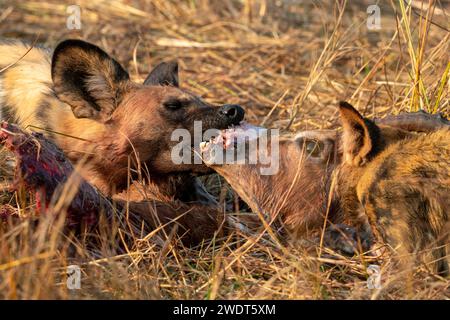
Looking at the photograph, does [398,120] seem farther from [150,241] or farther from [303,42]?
[303,42]

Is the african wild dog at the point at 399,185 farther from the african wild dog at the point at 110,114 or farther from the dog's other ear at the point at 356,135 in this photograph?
the african wild dog at the point at 110,114

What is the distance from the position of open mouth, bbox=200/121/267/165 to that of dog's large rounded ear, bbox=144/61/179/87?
76cm

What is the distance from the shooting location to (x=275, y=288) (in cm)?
375

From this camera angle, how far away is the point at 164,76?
5.30m

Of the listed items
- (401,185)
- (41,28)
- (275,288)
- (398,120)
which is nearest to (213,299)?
(275,288)

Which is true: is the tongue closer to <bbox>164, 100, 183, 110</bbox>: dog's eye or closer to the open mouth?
the open mouth

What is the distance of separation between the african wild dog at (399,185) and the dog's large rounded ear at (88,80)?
5.01 ft

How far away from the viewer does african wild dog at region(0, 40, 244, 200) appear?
4.75 metres

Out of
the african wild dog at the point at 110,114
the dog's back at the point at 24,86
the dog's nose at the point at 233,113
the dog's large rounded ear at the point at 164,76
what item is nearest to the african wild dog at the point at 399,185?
the dog's nose at the point at 233,113

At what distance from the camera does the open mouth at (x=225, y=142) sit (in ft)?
14.5

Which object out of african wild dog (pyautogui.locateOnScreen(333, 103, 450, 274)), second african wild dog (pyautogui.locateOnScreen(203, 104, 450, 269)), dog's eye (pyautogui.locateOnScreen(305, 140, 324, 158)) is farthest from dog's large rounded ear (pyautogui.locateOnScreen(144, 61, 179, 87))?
african wild dog (pyautogui.locateOnScreen(333, 103, 450, 274))

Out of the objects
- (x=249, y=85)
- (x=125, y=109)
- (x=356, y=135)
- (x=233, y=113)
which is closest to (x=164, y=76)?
(x=125, y=109)
